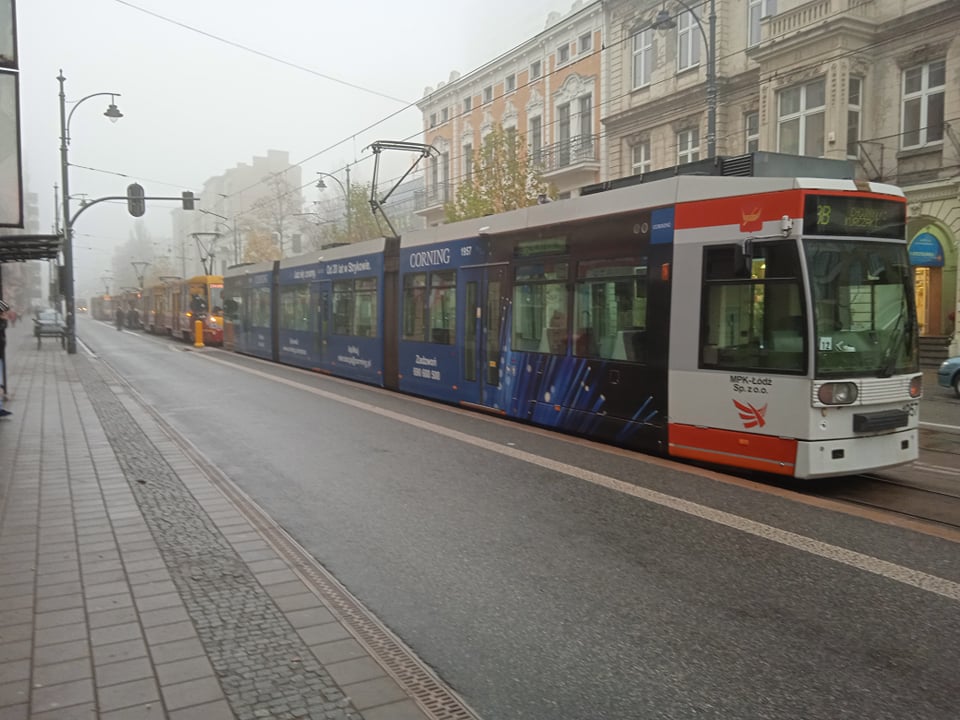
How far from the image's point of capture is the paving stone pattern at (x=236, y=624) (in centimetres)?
323

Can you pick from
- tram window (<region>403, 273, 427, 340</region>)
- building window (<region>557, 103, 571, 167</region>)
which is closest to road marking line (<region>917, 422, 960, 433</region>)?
tram window (<region>403, 273, 427, 340</region>)

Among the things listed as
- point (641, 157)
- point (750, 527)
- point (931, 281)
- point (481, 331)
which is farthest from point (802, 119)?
point (750, 527)

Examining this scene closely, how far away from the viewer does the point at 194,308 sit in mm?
33156

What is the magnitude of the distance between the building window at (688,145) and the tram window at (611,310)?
18.9 meters

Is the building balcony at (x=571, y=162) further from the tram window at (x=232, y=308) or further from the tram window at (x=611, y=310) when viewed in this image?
the tram window at (x=611, y=310)

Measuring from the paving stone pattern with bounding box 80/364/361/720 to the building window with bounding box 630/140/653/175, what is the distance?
2526 centimetres

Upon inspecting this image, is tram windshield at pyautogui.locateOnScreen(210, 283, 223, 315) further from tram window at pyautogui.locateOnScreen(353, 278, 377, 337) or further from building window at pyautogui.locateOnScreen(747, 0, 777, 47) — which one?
building window at pyautogui.locateOnScreen(747, 0, 777, 47)

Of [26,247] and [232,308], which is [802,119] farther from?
[26,247]

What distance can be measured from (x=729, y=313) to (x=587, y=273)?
2388 mm

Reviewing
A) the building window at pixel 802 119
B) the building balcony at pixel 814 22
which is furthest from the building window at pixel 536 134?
the building window at pixel 802 119

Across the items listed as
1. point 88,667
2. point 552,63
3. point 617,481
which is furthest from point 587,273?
point 552,63

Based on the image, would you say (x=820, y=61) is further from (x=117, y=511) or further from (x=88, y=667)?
(x=88, y=667)

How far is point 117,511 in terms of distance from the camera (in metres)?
6.23

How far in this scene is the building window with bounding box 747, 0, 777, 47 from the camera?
2430 cm
